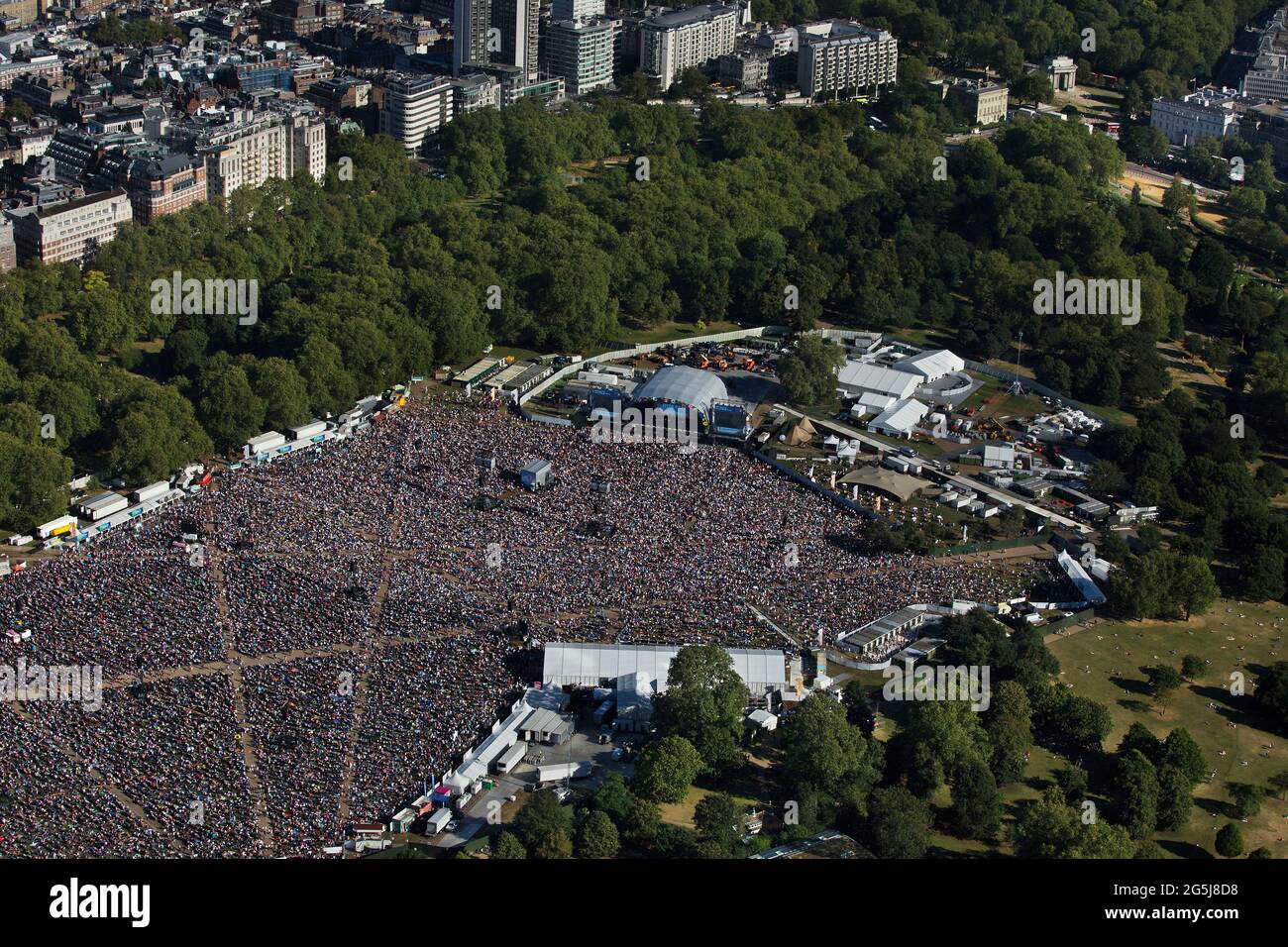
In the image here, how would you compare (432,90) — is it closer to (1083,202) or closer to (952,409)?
(1083,202)

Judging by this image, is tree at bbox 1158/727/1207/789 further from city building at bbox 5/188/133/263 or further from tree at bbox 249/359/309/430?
city building at bbox 5/188/133/263

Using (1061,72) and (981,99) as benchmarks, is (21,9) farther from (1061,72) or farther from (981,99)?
(1061,72)

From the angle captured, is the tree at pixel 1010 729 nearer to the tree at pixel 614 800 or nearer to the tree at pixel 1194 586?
the tree at pixel 1194 586

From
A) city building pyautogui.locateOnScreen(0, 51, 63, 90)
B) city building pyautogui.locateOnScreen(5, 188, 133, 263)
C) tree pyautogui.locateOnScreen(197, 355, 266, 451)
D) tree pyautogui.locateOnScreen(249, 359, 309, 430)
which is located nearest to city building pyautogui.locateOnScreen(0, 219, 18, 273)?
city building pyautogui.locateOnScreen(5, 188, 133, 263)

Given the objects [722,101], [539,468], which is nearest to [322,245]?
[539,468]
